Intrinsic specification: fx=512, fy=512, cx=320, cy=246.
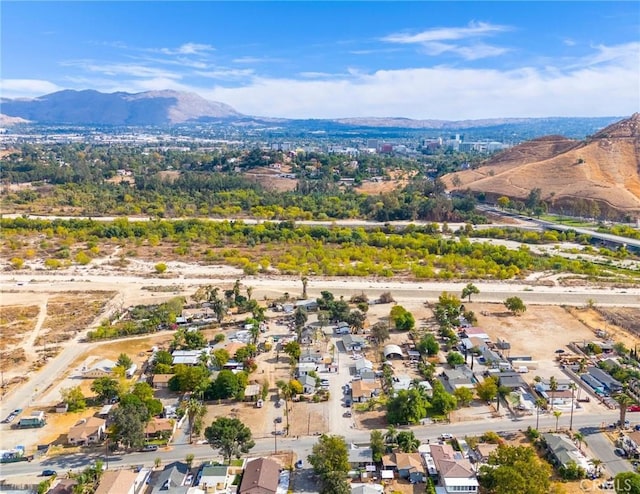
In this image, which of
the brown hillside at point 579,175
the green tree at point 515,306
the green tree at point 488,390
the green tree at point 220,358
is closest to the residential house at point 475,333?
the green tree at point 515,306

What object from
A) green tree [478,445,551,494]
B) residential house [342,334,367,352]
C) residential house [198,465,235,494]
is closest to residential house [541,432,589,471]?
green tree [478,445,551,494]

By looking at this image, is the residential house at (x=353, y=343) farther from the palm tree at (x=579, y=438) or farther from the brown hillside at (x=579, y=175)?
the brown hillside at (x=579, y=175)

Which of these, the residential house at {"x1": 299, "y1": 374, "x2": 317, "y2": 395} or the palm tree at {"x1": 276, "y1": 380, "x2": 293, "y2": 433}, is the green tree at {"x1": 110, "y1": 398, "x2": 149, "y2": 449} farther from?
the residential house at {"x1": 299, "y1": 374, "x2": 317, "y2": 395}

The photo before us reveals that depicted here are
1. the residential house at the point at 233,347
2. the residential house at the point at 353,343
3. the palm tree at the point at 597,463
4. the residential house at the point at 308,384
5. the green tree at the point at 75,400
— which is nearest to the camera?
the palm tree at the point at 597,463

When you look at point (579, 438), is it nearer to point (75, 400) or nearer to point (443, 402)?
point (443, 402)

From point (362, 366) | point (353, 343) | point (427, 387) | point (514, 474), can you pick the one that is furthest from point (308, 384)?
point (514, 474)

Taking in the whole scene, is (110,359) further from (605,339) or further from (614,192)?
(614,192)
